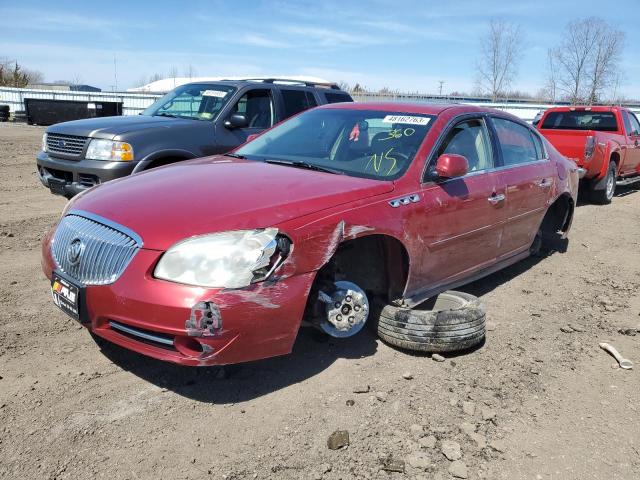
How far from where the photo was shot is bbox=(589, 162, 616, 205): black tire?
9.99 meters

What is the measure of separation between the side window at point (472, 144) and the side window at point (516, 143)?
25cm

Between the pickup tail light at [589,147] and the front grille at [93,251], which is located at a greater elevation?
the pickup tail light at [589,147]

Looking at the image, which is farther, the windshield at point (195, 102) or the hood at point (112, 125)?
the windshield at point (195, 102)

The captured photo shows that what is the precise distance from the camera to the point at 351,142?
4141 millimetres

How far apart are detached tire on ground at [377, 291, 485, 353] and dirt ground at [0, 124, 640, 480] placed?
114 mm

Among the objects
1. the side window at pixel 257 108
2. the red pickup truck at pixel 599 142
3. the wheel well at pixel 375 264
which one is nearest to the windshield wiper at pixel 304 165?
the wheel well at pixel 375 264

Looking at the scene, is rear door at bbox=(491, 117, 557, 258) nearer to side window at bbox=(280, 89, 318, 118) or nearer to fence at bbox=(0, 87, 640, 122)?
side window at bbox=(280, 89, 318, 118)

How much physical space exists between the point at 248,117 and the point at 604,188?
676 centimetres

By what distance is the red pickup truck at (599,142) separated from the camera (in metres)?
9.73

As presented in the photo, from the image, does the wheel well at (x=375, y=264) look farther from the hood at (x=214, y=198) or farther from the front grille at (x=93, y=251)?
the front grille at (x=93, y=251)

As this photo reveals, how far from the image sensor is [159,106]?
7.61 metres

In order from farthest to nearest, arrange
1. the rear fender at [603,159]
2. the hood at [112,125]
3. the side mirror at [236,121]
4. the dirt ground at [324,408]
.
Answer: the rear fender at [603,159], the side mirror at [236,121], the hood at [112,125], the dirt ground at [324,408]

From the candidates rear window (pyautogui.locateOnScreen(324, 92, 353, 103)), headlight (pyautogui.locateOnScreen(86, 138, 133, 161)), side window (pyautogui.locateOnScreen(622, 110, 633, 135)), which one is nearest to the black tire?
side window (pyautogui.locateOnScreen(622, 110, 633, 135))

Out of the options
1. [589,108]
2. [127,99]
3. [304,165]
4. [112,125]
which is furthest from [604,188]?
[127,99]
